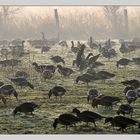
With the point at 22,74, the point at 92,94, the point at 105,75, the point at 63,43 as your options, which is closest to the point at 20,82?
the point at 22,74

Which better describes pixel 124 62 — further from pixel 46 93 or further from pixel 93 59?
pixel 46 93

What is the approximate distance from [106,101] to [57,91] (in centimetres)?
58

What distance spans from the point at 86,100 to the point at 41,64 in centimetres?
67

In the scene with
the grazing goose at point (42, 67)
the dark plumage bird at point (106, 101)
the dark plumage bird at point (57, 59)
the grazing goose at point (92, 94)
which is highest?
the dark plumage bird at point (57, 59)

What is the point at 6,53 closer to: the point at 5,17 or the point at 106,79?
the point at 5,17

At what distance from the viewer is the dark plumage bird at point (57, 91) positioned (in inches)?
269

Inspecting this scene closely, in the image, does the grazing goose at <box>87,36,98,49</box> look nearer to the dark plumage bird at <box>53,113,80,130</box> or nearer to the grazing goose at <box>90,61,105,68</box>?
the grazing goose at <box>90,61,105,68</box>

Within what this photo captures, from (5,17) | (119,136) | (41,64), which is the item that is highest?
(5,17)

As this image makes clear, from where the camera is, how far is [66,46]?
6.89m

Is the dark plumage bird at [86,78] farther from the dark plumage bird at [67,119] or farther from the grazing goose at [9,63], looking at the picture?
the grazing goose at [9,63]

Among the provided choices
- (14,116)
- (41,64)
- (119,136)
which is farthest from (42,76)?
(119,136)

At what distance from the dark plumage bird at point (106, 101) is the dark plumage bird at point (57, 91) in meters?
0.37

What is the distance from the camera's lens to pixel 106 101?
683 cm

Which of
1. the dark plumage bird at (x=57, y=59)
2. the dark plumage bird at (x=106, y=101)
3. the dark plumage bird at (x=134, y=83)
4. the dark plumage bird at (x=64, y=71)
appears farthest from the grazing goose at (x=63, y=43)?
the dark plumage bird at (x=134, y=83)
